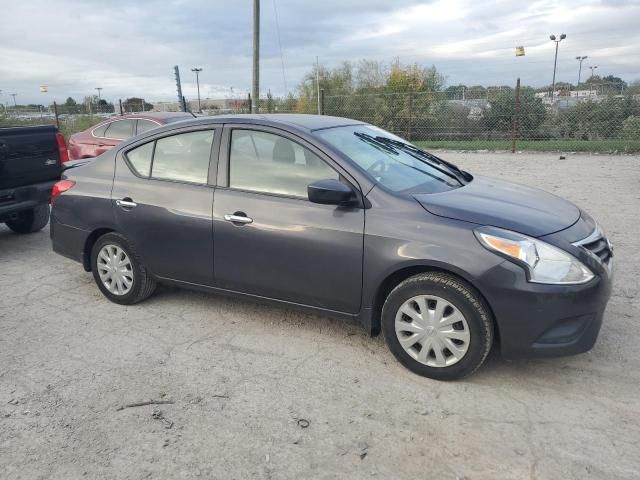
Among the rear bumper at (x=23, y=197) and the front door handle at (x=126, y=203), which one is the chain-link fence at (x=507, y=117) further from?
the front door handle at (x=126, y=203)

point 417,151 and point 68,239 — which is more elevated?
point 417,151

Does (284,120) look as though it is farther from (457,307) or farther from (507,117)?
(507,117)

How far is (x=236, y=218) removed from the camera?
3812 millimetres

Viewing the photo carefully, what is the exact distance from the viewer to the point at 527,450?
8.64 feet

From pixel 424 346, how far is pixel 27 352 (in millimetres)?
2815

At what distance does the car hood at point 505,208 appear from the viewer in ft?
10.5

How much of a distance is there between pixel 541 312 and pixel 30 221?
673cm

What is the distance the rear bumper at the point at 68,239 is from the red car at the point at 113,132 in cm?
437

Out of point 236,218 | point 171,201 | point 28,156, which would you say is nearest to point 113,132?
point 28,156

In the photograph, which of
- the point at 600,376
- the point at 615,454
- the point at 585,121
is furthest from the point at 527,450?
the point at 585,121

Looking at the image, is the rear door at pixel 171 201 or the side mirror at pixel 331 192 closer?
the side mirror at pixel 331 192

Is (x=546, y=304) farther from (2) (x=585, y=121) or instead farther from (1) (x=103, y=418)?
(2) (x=585, y=121)

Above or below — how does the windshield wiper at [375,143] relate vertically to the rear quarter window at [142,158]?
above

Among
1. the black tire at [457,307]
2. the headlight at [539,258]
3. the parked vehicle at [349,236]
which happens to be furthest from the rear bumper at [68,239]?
the headlight at [539,258]
